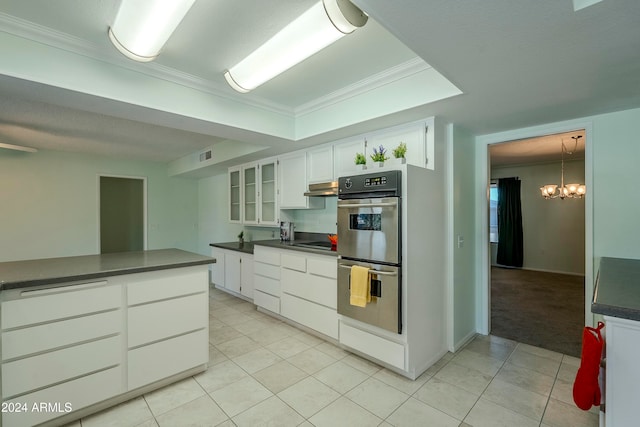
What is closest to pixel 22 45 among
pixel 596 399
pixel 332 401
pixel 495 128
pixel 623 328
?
pixel 332 401

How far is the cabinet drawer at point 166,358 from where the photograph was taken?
202 centimetres

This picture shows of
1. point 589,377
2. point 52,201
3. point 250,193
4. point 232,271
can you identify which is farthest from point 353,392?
point 52,201

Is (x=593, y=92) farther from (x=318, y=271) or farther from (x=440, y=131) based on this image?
(x=318, y=271)

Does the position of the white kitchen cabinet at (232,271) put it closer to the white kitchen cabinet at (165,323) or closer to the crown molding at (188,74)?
the white kitchen cabinet at (165,323)

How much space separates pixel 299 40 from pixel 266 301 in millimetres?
3037

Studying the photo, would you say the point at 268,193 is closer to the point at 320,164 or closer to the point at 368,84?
the point at 320,164

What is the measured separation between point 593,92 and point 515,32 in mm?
1213

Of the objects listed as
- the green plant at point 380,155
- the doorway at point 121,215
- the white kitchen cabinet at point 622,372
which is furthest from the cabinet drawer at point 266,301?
the doorway at point 121,215

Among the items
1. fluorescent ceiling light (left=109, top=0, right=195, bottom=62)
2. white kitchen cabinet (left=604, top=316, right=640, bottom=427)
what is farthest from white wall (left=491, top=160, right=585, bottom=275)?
fluorescent ceiling light (left=109, top=0, right=195, bottom=62)

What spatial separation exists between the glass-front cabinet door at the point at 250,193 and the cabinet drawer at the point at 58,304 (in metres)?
2.74

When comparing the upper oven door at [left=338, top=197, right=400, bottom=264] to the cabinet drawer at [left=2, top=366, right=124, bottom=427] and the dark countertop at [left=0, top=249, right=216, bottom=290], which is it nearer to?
the dark countertop at [left=0, top=249, right=216, bottom=290]

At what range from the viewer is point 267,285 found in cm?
370

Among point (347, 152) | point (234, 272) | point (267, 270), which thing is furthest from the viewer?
point (234, 272)

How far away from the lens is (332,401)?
6.64 ft
